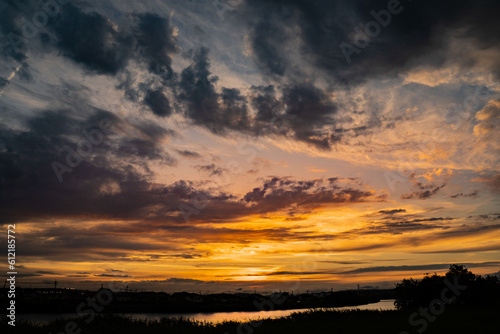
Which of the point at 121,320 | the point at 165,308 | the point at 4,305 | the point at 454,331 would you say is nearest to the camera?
the point at 454,331

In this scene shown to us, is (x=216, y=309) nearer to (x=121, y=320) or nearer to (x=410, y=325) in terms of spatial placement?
(x=121, y=320)

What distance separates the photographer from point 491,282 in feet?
226

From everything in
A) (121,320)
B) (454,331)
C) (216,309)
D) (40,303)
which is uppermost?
(454,331)

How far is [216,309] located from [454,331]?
5560 inches

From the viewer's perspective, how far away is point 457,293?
6706cm

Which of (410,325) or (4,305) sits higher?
(410,325)

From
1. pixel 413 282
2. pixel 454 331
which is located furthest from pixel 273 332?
pixel 413 282

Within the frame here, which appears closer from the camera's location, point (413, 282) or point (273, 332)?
point (273, 332)

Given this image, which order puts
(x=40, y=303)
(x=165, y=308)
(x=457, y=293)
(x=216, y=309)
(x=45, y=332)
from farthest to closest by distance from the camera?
(x=216, y=309) < (x=165, y=308) < (x=40, y=303) < (x=457, y=293) < (x=45, y=332)

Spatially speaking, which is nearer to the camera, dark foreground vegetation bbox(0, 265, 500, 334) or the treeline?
dark foreground vegetation bbox(0, 265, 500, 334)

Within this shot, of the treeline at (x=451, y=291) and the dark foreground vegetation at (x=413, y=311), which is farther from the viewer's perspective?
the treeline at (x=451, y=291)

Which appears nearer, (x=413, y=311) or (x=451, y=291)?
(x=413, y=311)

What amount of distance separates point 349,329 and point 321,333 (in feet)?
14.2

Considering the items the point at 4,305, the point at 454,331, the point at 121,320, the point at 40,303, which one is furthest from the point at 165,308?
the point at 454,331
